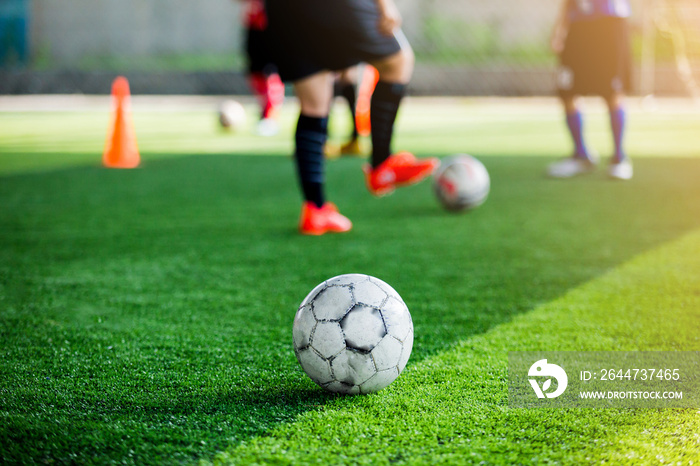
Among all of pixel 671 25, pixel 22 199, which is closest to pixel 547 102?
pixel 671 25

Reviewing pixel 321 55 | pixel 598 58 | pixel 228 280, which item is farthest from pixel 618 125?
pixel 228 280

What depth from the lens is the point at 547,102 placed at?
16.4m

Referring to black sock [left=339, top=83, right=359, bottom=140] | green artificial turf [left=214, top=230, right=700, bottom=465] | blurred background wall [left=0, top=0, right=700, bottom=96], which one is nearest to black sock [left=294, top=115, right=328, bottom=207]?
green artificial turf [left=214, top=230, right=700, bottom=465]

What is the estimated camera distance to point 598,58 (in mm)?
5461

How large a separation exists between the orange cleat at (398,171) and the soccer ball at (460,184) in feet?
1.18

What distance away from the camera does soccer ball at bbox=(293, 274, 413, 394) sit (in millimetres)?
1720

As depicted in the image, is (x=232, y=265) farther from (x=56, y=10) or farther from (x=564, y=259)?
(x=56, y=10)

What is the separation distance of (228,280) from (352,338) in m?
1.30

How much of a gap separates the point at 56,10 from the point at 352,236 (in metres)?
19.2

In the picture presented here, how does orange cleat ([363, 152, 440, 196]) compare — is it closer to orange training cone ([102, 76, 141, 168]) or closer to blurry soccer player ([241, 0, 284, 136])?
blurry soccer player ([241, 0, 284, 136])

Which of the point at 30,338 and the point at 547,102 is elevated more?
the point at 30,338

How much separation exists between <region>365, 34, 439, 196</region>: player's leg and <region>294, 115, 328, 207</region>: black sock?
394 mm

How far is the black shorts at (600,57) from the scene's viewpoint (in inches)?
213

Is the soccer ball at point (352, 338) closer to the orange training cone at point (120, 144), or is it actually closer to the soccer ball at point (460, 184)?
the soccer ball at point (460, 184)
